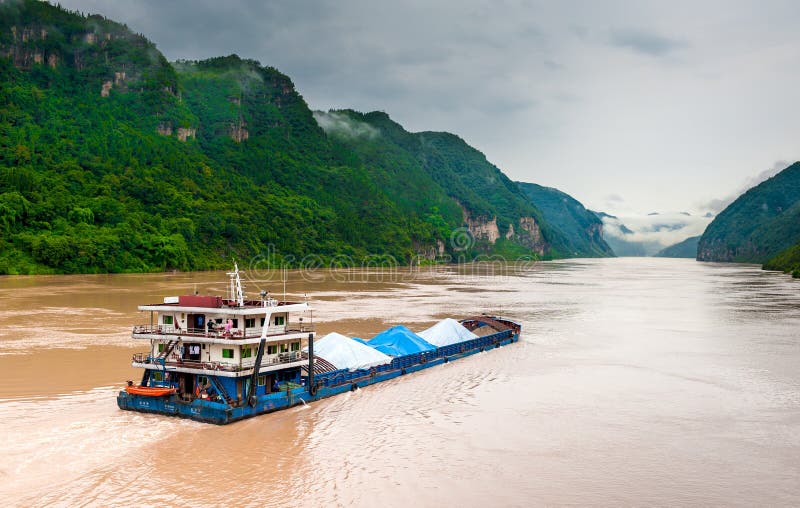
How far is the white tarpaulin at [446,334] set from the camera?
42.0 metres

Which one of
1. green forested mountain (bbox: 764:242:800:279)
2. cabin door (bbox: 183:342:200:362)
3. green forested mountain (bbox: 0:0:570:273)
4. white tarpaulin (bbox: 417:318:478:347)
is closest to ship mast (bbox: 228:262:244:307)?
cabin door (bbox: 183:342:200:362)

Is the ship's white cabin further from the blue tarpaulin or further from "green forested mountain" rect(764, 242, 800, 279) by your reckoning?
"green forested mountain" rect(764, 242, 800, 279)

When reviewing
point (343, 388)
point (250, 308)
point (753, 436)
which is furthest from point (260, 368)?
point (753, 436)

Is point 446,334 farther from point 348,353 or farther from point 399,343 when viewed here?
point 348,353

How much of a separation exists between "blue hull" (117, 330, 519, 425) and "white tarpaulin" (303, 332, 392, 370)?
2.20 feet

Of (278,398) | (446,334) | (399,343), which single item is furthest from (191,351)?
(446,334)

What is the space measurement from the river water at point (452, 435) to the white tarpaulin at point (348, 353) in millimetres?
1746

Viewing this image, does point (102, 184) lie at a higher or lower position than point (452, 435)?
higher

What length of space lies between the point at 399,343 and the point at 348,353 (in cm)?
525

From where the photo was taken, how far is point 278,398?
26.2 metres

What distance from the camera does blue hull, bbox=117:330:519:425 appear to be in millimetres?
24266

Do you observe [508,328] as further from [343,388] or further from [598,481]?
[598,481]

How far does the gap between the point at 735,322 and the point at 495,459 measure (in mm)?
47216

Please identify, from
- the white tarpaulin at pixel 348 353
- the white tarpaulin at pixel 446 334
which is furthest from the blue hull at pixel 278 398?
the white tarpaulin at pixel 446 334
